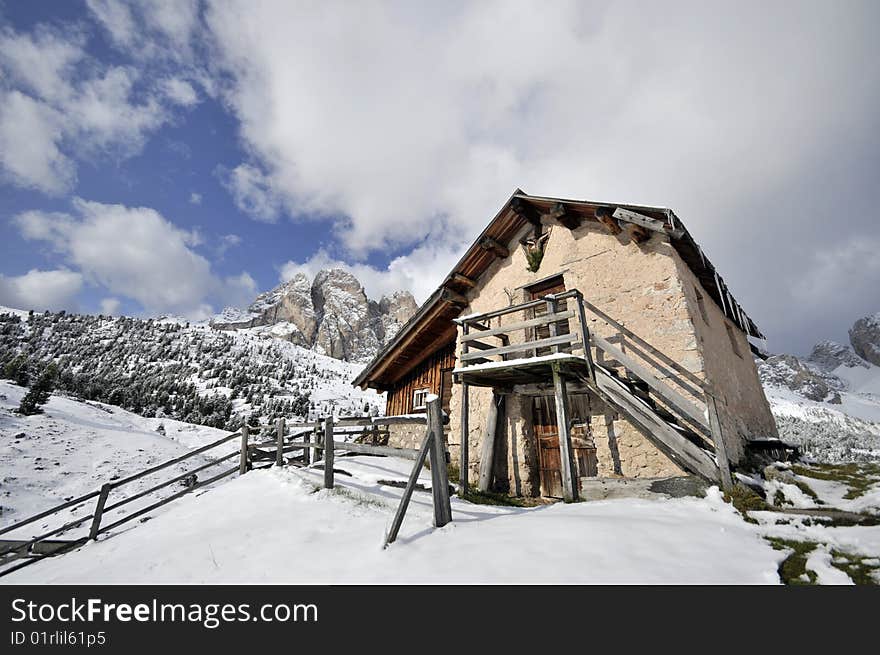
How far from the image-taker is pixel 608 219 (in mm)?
8180

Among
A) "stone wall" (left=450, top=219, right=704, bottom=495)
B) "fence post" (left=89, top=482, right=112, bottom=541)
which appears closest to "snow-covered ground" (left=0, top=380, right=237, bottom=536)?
"fence post" (left=89, top=482, right=112, bottom=541)

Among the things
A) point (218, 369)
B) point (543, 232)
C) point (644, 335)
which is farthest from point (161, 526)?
point (218, 369)

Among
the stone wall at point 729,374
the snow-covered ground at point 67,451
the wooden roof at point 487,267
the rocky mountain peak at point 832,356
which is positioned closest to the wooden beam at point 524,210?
the wooden roof at point 487,267

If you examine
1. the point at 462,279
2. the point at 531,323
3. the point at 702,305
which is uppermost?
the point at 462,279

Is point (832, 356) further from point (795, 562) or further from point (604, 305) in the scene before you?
point (795, 562)

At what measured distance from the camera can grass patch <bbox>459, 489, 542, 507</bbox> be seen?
24.2 ft

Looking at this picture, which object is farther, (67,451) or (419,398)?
(67,451)

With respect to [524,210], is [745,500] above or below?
below

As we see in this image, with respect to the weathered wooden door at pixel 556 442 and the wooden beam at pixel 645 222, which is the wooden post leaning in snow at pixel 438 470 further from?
the wooden beam at pixel 645 222

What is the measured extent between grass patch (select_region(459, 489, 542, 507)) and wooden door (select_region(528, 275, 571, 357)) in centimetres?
340

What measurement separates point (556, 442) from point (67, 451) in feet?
65.8

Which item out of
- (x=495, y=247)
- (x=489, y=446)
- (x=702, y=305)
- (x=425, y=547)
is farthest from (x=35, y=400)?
(x=702, y=305)
